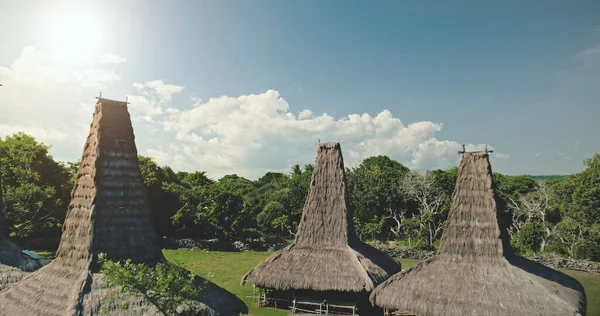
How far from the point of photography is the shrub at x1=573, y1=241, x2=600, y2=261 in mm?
28031

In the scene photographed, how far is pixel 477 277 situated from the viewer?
1357 cm

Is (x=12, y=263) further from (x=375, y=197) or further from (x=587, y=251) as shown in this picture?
(x=587, y=251)

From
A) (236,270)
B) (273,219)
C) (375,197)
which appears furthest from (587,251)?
(273,219)

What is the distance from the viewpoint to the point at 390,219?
40.2m

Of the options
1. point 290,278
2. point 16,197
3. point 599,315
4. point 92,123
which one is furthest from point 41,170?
point 599,315

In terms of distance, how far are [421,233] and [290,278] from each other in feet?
70.2

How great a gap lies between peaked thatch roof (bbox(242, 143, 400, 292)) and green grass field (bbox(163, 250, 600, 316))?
180 centimetres

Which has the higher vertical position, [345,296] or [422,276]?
[422,276]

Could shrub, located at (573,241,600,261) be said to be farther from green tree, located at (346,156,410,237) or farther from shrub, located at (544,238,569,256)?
green tree, located at (346,156,410,237)

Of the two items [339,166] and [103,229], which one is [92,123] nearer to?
[103,229]

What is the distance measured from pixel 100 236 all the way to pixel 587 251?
30.8 m

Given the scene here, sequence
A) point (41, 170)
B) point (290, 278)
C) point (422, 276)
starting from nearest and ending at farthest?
point (422, 276) < point (290, 278) < point (41, 170)

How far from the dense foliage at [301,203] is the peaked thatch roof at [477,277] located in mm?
16035

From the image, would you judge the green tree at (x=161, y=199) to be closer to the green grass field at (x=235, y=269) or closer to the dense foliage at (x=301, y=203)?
the dense foliage at (x=301, y=203)
